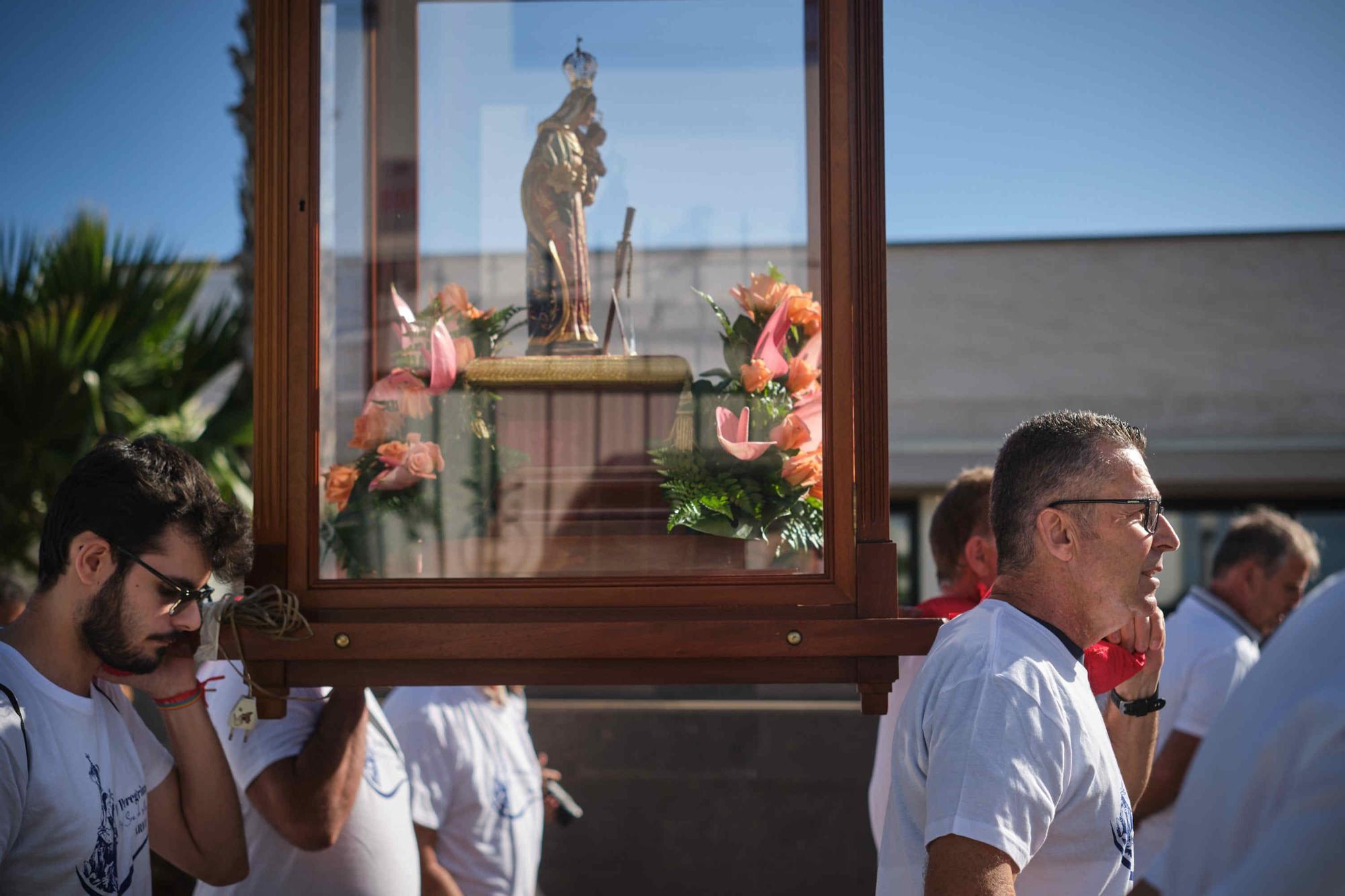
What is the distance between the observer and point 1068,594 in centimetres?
178

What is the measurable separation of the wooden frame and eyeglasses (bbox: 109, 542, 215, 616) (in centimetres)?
13

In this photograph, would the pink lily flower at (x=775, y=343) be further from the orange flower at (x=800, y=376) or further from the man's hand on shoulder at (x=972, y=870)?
the man's hand on shoulder at (x=972, y=870)

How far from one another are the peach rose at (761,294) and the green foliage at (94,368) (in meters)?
4.04

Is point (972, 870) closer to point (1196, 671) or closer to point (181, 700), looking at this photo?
point (181, 700)

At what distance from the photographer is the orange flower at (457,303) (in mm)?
2394

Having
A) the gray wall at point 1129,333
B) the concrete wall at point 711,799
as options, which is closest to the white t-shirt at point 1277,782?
the concrete wall at point 711,799

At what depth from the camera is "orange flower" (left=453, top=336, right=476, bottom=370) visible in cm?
228

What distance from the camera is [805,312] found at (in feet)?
7.30

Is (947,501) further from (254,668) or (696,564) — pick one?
(254,668)

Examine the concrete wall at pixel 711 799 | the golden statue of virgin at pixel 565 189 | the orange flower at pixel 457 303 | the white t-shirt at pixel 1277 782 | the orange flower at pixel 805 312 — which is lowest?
the concrete wall at pixel 711 799

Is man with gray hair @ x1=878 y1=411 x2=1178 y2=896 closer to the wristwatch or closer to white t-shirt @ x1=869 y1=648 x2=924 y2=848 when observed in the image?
the wristwatch

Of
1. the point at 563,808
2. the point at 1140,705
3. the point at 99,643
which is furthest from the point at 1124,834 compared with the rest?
the point at 563,808

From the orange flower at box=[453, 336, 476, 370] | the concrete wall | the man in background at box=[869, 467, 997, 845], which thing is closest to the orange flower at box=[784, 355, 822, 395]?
the orange flower at box=[453, 336, 476, 370]

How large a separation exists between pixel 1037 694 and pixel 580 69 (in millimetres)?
1683
